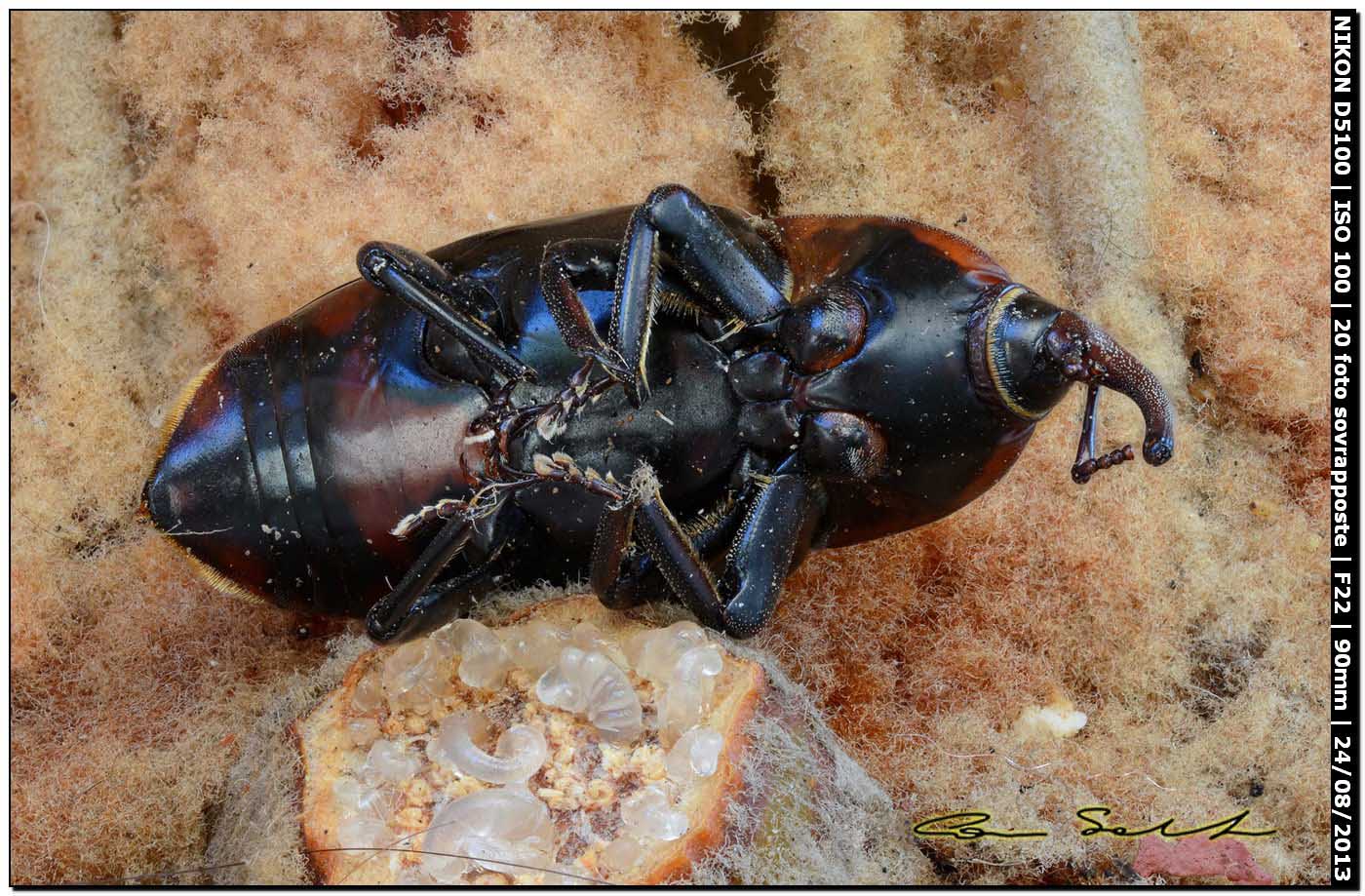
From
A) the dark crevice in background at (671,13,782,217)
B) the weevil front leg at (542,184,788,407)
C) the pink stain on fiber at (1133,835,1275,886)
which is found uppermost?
the dark crevice in background at (671,13,782,217)

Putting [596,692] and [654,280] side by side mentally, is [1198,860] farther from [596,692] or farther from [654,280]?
[654,280]

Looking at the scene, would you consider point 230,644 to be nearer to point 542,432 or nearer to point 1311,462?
point 542,432

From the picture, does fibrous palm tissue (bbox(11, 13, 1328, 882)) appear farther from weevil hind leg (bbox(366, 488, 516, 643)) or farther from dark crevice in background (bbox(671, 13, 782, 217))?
weevil hind leg (bbox(366, 488, 516, 643))

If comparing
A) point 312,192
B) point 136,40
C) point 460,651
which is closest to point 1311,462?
point 460,651

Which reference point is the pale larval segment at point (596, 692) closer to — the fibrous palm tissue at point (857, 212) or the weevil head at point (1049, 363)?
the fibrous palm tissue at point (857, 212)
